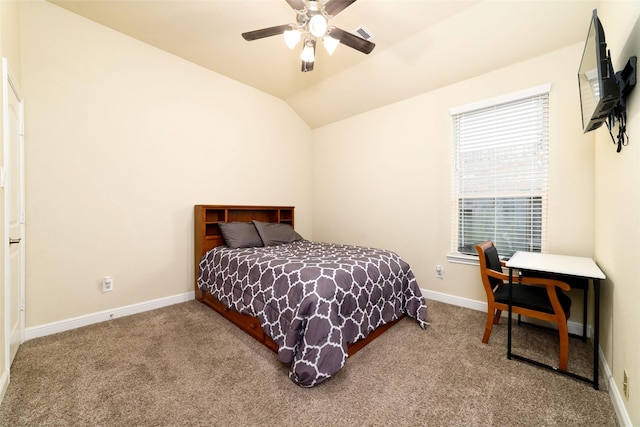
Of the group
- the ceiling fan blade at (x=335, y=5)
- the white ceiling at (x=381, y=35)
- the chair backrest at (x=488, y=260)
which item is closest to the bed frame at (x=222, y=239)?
the chair backrest at (x=488, y=260)

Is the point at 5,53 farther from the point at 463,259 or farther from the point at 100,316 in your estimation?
the point at 463,259

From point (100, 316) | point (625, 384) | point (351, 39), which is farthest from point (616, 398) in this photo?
point (100, 316)

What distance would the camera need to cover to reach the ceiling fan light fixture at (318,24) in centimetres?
186

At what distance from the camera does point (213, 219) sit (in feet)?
11.3

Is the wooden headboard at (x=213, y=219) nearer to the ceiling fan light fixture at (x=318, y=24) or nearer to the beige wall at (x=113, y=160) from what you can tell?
the beige wall at (x=113, y=160)

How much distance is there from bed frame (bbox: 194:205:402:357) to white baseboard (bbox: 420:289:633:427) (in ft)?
3.20

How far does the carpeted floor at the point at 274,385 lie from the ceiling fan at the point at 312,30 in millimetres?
2466

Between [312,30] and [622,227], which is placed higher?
[312,30]

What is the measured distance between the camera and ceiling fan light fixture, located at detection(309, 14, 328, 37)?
1.86 metres

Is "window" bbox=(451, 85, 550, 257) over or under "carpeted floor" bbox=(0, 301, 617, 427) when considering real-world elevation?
over

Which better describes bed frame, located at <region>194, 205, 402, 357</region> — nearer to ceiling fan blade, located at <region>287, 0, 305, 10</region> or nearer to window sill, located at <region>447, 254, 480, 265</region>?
window sill, located at <region>447, 254, 480, 265</region>

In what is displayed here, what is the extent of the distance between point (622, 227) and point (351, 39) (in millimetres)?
2193

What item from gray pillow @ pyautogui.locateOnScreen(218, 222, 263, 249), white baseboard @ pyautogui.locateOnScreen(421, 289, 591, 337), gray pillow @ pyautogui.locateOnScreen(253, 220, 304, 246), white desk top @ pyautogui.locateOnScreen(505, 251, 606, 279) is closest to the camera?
white desk top @ pyautogui.locateOnScreen(505, 251, 606, 279)

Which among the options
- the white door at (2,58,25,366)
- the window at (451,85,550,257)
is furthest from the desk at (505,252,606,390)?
the white door at (2,58,25,366)
